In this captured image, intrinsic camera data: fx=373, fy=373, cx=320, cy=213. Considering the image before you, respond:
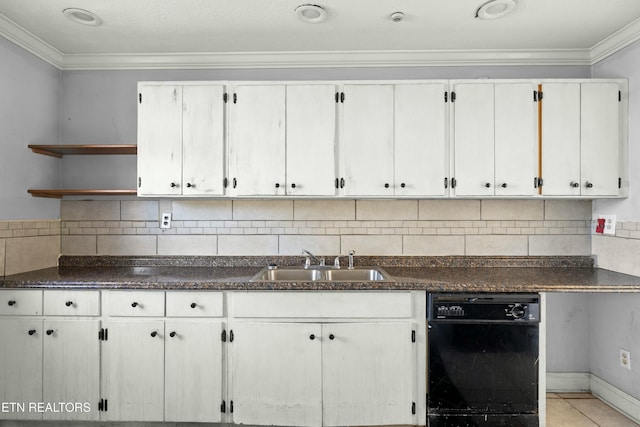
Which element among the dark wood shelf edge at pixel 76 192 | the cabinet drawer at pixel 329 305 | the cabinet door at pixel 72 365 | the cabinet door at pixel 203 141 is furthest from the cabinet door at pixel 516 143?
the cabinet door at pixel 72 365

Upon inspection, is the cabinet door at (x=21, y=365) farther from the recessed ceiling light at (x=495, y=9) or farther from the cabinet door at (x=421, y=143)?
the recessed ceiling light at (x=495, y=9)

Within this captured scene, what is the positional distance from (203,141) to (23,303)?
143cm

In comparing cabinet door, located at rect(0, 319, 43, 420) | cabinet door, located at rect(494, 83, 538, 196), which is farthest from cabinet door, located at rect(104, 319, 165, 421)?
cabinet door, located at rect(494, 83, 538, 196)

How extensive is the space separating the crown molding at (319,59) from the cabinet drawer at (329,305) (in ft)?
5.65

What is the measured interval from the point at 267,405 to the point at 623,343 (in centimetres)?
240

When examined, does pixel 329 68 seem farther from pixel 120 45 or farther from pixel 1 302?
pixel 1 302

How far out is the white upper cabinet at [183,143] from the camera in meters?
2.53

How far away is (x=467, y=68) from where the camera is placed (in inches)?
111

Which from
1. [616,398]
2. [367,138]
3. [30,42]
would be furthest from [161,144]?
[616,398]

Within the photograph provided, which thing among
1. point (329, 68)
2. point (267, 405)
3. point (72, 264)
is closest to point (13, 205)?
point (72, 264)

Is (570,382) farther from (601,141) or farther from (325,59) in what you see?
(325,59)

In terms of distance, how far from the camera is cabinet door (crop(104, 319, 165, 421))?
218cm

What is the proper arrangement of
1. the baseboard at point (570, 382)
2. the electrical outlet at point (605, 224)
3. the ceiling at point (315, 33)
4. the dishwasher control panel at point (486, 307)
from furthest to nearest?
the baseboard at point (570, 382), the electrical outlet at point (605, 224), the ceiling at point (315, 33), the dishwasher control panel at point (486, 307)

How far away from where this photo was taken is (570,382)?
2809 millimetres
